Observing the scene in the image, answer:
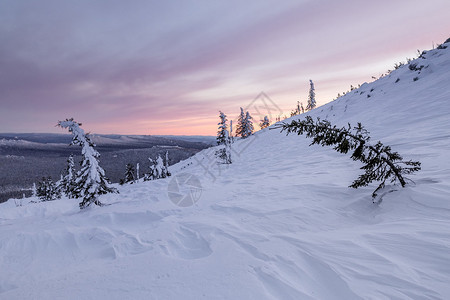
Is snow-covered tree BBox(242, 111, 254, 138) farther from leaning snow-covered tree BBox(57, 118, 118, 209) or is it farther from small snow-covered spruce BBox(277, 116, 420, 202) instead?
small snow-covered spruce BBox(277, 116, 420, 202)

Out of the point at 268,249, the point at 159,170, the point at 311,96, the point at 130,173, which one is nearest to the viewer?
the point at 268,249

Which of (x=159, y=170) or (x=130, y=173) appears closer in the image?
(x=159, y=170)

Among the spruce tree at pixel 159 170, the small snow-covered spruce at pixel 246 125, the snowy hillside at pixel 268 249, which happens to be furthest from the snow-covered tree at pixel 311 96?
the snowy hillside at pixel 268 249

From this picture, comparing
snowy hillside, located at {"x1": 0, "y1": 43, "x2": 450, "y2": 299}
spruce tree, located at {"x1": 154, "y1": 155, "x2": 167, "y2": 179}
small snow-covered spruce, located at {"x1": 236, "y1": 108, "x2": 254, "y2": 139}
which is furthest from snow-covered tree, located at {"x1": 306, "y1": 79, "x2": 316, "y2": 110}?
snowy hillside, located at {"x1": 0, "y1": 43, "x2": 450, "y2": 299}

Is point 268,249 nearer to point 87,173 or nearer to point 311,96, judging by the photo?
point 87,173

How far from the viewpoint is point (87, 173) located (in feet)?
32.1

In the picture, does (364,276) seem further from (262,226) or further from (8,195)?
(8,195)

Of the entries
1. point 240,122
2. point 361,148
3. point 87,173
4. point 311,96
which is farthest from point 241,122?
point 361,148

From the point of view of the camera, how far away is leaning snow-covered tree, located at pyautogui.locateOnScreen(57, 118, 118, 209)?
9.18 metres

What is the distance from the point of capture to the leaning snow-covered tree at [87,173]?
9180 millimetres

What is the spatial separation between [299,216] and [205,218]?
6.21 ft

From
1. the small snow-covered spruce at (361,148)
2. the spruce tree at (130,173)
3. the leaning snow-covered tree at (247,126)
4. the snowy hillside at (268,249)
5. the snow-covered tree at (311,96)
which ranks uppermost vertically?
the snow-covered tree at (311,96)

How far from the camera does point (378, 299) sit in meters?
1.66

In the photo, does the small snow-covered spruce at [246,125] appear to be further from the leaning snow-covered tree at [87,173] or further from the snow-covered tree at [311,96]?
the leaning snow-covered tree at [87,173]
